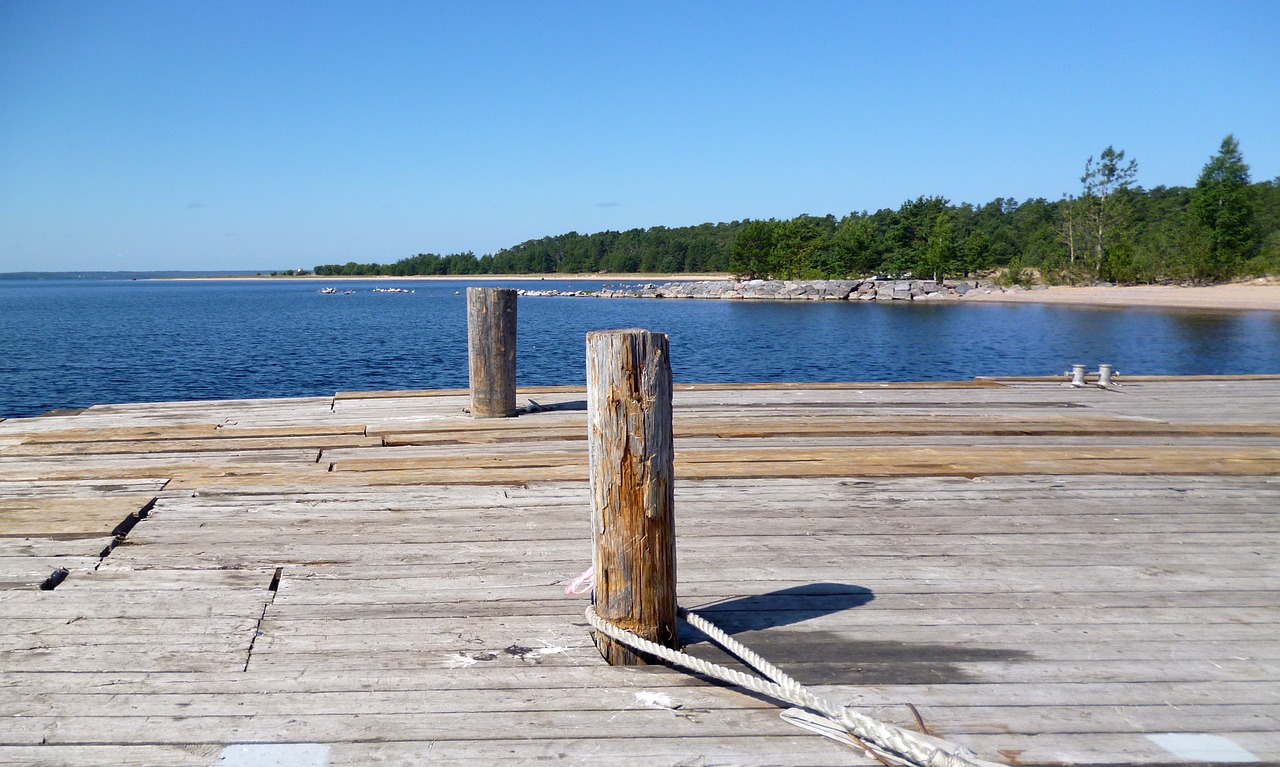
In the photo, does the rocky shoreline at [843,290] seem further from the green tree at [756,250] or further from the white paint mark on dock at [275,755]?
the white paint mark on dock at [275,755]

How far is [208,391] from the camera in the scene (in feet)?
70.4

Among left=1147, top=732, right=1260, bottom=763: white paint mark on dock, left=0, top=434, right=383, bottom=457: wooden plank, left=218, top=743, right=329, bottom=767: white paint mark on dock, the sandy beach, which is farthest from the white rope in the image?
the sandy beach

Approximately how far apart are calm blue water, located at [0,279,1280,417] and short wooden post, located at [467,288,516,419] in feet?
25.9

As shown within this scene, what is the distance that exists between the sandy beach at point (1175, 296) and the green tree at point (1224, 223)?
142cm

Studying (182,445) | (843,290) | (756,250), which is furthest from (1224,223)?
(182,445)

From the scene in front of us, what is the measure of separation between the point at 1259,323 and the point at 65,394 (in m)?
43.8

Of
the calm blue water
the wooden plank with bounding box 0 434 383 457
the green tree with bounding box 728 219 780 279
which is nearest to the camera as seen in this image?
the wooden plank with bounding box 0 434 383 457

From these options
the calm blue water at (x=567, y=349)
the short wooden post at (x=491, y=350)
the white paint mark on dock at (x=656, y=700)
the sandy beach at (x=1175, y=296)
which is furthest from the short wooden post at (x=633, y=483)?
the sandy beach at (x=1175, y=296)

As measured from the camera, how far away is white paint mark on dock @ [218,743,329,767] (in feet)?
7.35

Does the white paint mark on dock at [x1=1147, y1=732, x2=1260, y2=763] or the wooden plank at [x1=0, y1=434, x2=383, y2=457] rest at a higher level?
the wooden plank at [x1=0, y1=434, x2=383, y2=457]

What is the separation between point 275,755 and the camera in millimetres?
2279

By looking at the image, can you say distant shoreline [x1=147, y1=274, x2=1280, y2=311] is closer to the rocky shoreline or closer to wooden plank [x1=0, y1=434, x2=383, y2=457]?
the rocky shoreline

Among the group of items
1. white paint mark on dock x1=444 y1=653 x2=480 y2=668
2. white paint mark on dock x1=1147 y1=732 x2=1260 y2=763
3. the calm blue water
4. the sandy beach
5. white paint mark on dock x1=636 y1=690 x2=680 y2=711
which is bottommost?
the calm blue water

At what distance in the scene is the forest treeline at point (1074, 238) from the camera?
56406mm
